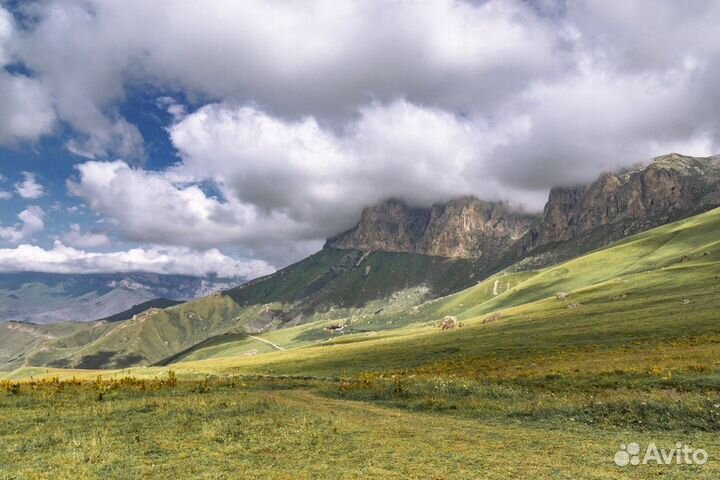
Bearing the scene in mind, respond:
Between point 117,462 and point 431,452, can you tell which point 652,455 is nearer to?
point 431,452

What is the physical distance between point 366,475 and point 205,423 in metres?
12.3

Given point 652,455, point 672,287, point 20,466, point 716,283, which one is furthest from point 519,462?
point 672,287

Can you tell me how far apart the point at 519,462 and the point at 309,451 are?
9.09m

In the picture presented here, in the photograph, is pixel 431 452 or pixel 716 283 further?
pixel 716 283

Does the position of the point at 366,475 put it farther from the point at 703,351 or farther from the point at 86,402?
the point at 703,351

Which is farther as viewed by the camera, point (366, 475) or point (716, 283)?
point (716, 283)

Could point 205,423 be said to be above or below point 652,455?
above

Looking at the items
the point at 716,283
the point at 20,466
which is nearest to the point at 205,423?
the point at 20,466

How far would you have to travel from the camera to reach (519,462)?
17.5m

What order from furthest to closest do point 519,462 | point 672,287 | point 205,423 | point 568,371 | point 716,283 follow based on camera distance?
point 672,287
point 716,283
point 568,371
point 205,423
point 519,462

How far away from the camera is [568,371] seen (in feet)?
142

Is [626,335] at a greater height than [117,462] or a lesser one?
lesser

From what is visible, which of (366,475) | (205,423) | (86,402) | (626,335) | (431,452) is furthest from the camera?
(626,335)

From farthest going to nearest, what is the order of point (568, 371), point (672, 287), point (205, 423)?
point (672, 287)
point (568, 371)
point (205, 423)
